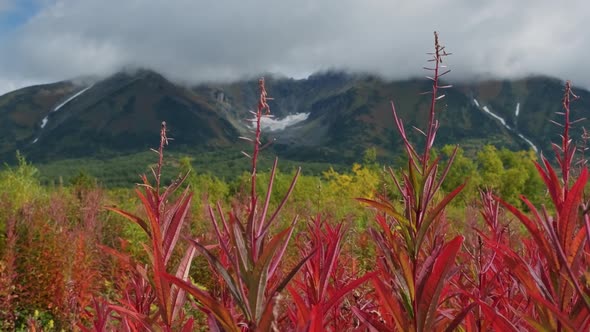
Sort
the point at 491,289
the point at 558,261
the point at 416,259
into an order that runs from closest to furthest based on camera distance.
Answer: the point at 558,261, the point at 416,259, the point at 491,289

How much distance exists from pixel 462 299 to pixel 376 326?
23.5 inches

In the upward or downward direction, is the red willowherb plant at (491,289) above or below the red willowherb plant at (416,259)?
below

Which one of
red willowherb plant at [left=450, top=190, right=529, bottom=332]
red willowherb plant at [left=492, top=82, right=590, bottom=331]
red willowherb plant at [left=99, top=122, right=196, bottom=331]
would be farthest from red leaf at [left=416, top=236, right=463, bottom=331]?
red willowherb plant at [left=99, top=122, right=196, bottom=331]

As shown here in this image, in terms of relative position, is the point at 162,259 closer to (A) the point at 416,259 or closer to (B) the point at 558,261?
(A) the point at 416,259

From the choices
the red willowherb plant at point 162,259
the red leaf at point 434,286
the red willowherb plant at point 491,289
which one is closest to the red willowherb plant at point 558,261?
the red leaf at point 434,286

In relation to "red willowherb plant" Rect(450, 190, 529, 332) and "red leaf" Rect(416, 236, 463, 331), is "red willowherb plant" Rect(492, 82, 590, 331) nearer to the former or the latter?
"red leaf" Rect(416, 236, 463, 331)

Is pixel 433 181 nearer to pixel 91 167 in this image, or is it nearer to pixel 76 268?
pixel 76 268

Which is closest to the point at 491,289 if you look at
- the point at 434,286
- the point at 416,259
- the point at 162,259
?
the point at 416,259

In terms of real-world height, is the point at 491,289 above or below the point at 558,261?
below

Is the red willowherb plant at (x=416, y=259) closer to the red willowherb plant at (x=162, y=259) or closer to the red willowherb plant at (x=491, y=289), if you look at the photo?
the red willowherb plant at (x=491, y=289)

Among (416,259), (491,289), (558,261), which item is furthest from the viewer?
(491,289)

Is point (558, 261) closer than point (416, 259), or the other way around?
point (558, 261)

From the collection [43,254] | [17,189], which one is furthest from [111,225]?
[43,254]

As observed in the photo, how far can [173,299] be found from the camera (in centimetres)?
94
